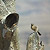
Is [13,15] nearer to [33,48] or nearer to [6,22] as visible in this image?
[6,22]

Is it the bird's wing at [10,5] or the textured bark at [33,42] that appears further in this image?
the bird's wing at [10,5]

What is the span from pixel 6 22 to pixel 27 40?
1.02 metres

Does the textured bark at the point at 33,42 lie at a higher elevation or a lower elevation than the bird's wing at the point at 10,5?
lower

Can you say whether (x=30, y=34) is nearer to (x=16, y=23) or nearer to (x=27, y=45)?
(x=27, y=45)

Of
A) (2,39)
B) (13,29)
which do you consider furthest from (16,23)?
(2,39)

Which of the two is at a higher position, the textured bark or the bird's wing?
the bird's wing

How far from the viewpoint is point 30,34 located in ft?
30.7

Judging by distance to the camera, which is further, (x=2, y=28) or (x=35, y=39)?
(x=35, y=39)

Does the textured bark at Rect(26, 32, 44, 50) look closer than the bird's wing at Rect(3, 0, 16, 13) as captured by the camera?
Yes

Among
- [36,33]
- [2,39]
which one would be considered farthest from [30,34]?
[2,39]

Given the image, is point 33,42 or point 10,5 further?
point 10,5

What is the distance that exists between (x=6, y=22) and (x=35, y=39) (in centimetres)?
116

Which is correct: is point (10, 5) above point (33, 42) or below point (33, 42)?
above

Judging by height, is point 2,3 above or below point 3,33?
above
